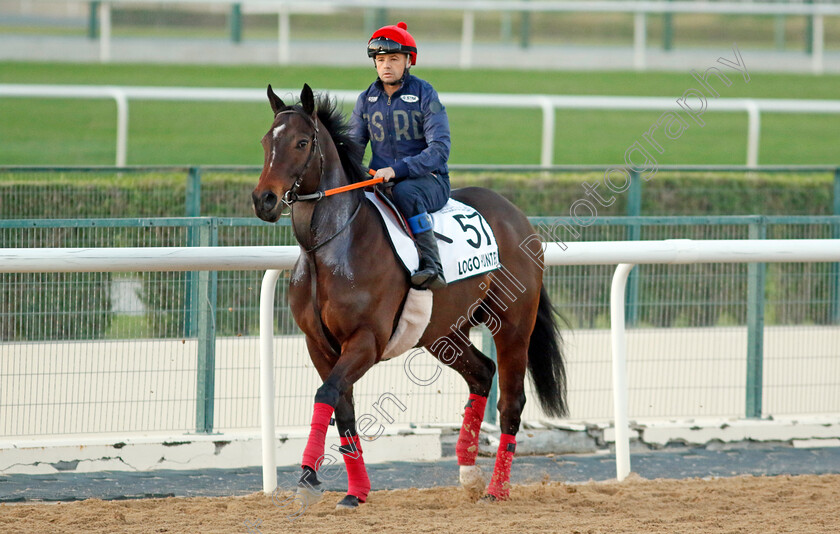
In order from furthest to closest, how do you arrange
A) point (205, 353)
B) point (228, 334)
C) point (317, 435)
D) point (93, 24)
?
point (93, 24) → point (228, 334) → point (205, 353) → point (317, 435)

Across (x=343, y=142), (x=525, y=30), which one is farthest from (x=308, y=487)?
(x=525, y=30)

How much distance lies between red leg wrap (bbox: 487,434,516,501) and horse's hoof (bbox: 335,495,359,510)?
2.14 ft

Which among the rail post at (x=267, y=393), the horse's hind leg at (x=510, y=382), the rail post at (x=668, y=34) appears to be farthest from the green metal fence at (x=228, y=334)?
the rail post at (x=668, y=34)

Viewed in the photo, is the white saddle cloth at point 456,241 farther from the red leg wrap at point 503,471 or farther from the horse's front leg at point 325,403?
the red leg wrap at point 503,471

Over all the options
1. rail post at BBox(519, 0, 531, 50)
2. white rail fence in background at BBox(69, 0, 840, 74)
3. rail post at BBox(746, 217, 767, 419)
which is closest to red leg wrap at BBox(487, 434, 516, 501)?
rail post at BBox(746, 217, 767, 419)

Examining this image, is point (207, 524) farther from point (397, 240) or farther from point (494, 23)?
point (494, 23)

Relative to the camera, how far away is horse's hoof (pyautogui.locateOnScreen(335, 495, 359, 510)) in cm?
451

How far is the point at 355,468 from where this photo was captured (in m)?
4.57

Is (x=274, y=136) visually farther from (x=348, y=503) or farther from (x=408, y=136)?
(x=348, y=503)

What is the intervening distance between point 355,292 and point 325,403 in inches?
18.6

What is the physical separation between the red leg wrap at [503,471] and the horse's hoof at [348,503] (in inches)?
25.7

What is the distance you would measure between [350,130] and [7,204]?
4.31 meters

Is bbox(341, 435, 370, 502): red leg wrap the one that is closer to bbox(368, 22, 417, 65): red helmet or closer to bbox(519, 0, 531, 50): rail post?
bbox(368, 22, 417, 65): red helmet

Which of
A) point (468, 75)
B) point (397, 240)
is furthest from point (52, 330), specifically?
point (468, 75)
